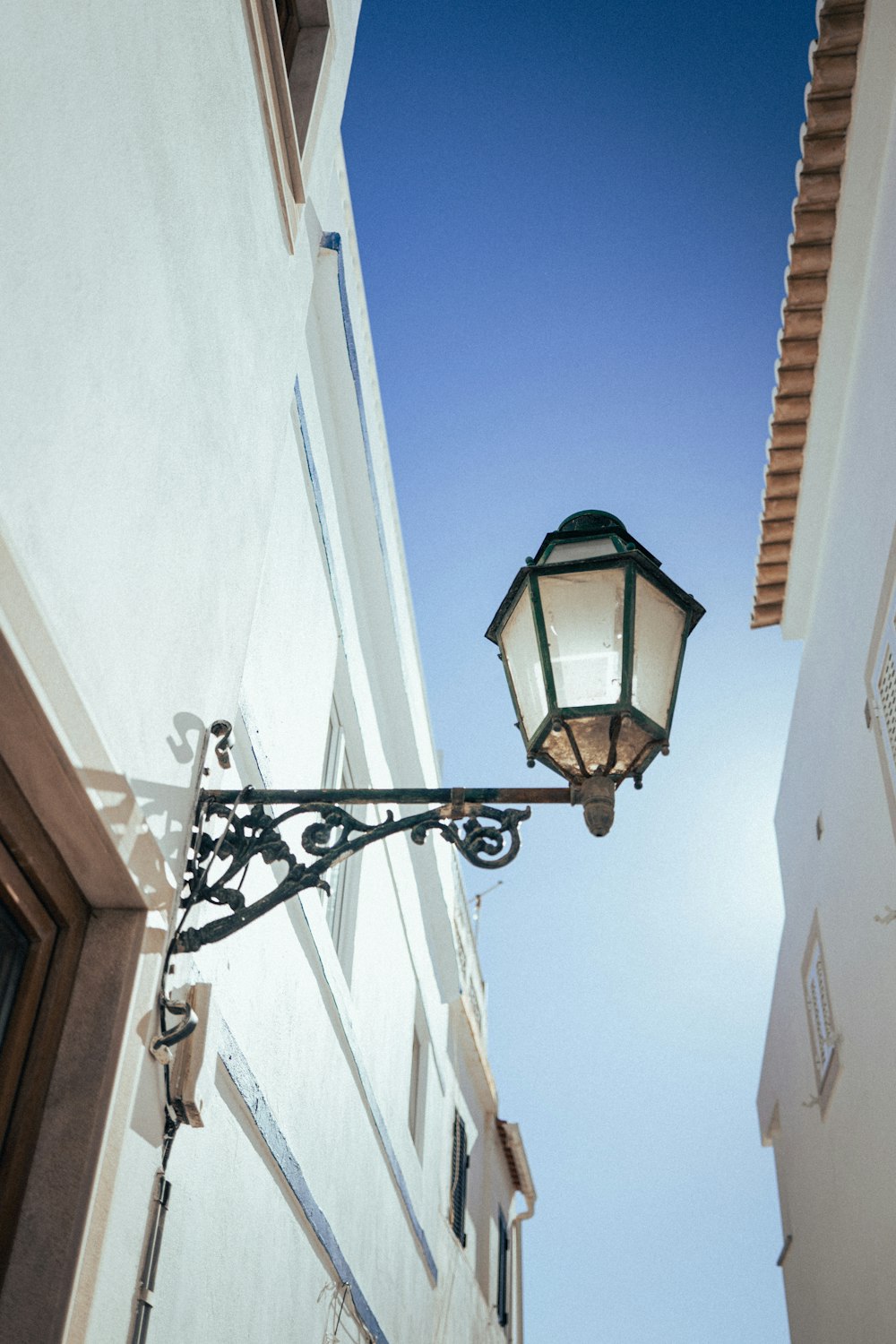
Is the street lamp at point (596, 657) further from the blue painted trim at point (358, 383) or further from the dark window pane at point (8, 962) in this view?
the blue painted trim at point (358, 383)

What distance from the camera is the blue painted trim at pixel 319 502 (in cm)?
512

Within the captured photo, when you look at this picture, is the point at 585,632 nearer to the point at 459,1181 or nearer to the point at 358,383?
the point at 358,383

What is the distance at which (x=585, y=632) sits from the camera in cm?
315

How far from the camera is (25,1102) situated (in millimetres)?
2240

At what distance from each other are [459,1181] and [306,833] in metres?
9.16

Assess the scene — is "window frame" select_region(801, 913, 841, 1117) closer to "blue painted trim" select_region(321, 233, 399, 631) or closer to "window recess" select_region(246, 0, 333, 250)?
"blue painted trim" select_region(321, 233, 399, 631)

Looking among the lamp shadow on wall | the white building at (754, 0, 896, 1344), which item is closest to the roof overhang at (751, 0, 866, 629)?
the white building at (754, 0, 896, 1344)

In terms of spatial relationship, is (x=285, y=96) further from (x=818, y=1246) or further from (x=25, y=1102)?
(x=818, y=1246)

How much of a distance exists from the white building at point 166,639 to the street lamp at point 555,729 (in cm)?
15

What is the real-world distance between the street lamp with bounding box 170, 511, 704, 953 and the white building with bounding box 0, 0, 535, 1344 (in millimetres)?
149

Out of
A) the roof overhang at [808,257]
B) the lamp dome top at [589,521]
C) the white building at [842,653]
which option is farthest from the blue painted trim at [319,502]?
the roof overhang at [808,257]

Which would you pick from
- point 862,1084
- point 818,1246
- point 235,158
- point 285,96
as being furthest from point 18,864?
point 818,1246

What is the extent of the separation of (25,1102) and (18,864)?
47cm

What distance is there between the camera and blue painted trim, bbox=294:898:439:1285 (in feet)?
17.4
